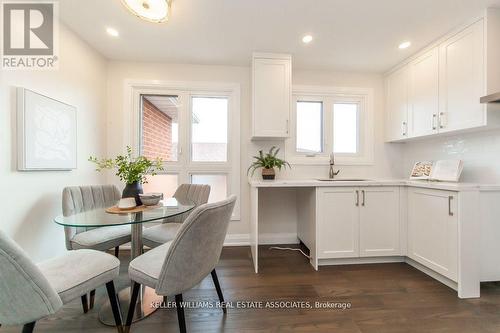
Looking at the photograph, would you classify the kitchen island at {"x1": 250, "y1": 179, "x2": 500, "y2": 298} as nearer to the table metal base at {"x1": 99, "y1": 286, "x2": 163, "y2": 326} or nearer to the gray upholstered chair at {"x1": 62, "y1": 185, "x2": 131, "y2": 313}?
the table metal base at {"x1": 99, "y1": 286, "x2": 163, "y2": 326}

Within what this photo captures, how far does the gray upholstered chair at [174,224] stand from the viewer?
1.86 m

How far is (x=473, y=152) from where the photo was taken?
215 cm

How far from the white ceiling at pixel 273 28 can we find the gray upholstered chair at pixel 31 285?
2.00 m

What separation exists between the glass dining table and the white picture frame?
627 millimetres

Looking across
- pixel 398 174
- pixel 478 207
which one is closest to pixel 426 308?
pixel 478 207

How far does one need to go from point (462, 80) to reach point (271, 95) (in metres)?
1.83

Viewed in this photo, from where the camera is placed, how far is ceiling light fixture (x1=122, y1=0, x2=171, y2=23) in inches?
60.0

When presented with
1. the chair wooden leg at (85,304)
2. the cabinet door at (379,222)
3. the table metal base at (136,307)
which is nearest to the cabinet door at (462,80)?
the cabinet door at (379,222)

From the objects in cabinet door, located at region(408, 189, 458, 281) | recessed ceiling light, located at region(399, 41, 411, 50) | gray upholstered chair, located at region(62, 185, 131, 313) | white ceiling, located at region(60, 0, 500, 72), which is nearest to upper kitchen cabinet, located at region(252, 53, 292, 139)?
white ceiling, located at region(60, 0, 500, 72)

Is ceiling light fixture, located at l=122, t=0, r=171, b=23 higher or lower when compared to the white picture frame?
higher

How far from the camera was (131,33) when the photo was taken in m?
2.21

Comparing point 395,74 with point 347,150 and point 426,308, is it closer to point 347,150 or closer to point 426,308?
point 347,150

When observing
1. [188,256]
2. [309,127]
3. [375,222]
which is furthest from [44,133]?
[375,222]

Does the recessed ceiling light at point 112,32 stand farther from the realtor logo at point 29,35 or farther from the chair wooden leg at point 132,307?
the chair wooden leg at point 132,307
